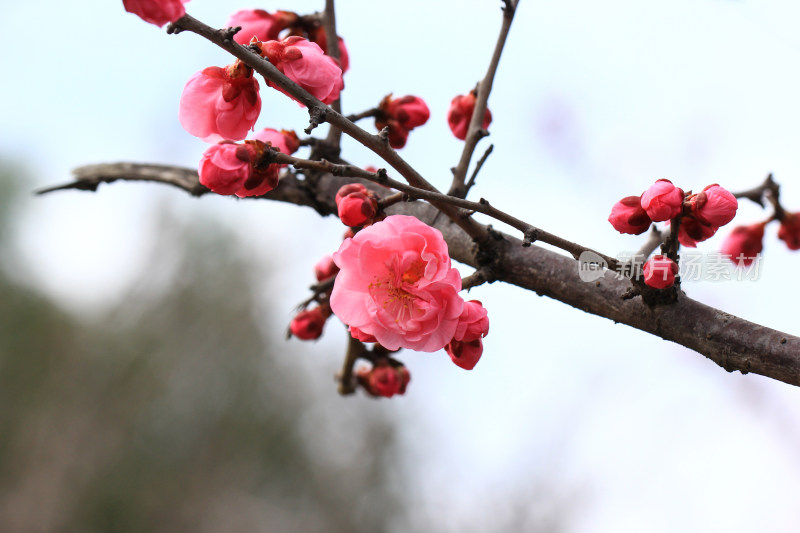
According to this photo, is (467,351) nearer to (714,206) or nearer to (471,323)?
(471,323)

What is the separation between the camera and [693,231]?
0.65 m

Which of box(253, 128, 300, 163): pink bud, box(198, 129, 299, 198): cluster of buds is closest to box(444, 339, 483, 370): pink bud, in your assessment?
box(198, 129, 299, 198): cluster of buds

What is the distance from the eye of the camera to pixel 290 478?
6441 millimetres

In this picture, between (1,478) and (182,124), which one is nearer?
(182,124)

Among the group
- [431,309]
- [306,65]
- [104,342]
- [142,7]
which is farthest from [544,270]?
[104,342]

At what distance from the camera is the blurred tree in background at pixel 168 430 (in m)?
5.99

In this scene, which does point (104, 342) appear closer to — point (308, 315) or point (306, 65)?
point (308, 315)

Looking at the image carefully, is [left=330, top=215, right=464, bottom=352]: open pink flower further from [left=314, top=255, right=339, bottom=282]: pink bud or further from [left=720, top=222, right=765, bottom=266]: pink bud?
[left=720, top=222, right=765, bottom=266]: pink bud

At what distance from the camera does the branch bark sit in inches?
21.8

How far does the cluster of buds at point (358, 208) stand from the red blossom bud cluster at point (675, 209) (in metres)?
0.25

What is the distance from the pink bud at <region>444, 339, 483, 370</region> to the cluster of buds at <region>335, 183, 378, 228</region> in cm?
15

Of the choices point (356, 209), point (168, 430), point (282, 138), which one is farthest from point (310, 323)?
point (168, 430)

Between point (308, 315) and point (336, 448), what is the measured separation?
5733 millimetres

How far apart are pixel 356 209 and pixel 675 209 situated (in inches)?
12.4
